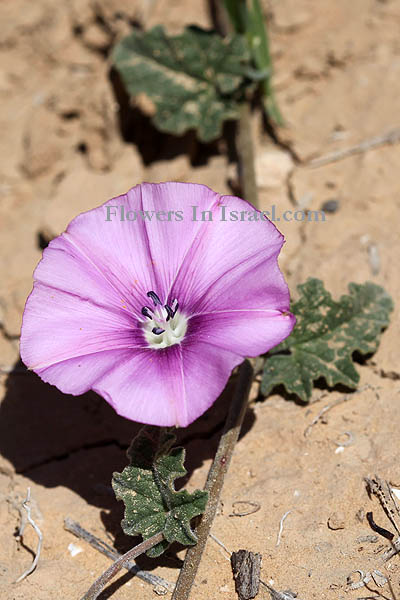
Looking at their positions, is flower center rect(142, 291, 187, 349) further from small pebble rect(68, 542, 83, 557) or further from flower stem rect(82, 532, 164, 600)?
small pebble rect(68, 542, 83, 557)

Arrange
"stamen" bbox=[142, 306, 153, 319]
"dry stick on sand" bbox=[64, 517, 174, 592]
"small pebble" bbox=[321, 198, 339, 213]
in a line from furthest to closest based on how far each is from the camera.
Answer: "small pebble" bbox=[321, 198, 339, 213]
"stamen" bbox=[142, 306, 153, 319]
"dry stick on sand" bbox=[64, 517, 174, 592]

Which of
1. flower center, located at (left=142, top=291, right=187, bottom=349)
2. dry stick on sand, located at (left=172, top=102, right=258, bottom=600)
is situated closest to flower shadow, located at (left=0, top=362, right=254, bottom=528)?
dry stick on sand, located at (left=172, top=102, right=258, bottom=600)

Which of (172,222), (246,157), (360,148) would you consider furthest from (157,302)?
(360,148)

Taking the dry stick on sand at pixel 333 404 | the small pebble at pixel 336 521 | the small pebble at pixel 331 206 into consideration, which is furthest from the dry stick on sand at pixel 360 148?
the small pebble at pixel 336 521

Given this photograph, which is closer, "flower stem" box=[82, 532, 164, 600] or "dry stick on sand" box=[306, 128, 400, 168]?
"flower stem" box=[82, 532, 164, 600]

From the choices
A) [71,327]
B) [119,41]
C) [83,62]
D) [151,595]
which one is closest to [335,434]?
[151,595]

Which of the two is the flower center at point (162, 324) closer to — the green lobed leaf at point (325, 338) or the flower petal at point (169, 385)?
the flower petal at point (169, 385)
